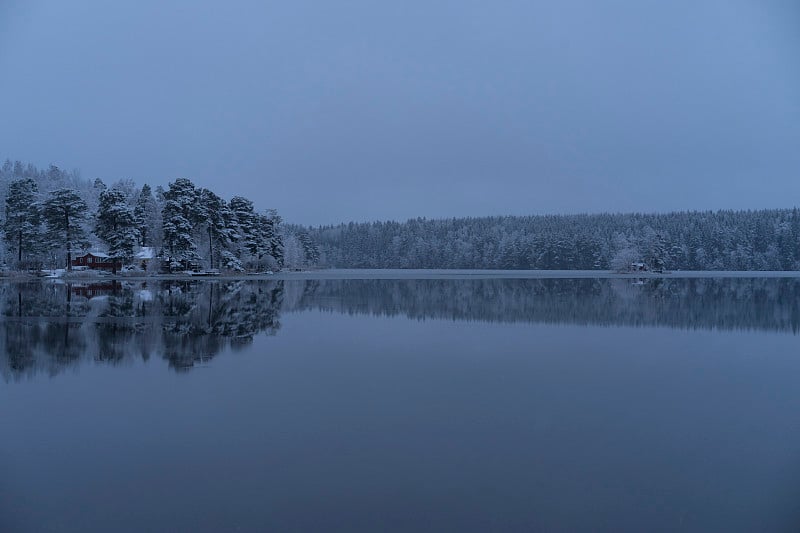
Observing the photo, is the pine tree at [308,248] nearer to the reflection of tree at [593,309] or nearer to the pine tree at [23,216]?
the pine tree at [23,216]

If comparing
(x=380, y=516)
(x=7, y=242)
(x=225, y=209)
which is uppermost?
(x=225, y=209)

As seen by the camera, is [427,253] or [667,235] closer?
[667,235]

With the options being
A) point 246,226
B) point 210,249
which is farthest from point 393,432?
point 246,226

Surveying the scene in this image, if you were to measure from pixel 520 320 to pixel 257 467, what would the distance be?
62.5 ft

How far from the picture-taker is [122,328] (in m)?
20.4

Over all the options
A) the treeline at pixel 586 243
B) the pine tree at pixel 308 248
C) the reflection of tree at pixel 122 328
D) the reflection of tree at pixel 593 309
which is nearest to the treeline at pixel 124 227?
the reflection of tree at pixel 122 328

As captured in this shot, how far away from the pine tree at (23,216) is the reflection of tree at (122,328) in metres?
31.0

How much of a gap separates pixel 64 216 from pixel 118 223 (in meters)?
5.10

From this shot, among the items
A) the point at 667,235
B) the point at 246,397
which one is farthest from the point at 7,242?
the point at 667,235

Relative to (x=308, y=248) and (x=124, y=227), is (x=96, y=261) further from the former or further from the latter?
(x=308, y=248)

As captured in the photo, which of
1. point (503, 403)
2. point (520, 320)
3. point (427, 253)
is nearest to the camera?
point (503, 403)

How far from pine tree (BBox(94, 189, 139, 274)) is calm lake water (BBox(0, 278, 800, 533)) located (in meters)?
43.1

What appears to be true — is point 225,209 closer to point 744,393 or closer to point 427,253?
point 744,393

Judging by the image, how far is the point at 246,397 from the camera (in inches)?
444
